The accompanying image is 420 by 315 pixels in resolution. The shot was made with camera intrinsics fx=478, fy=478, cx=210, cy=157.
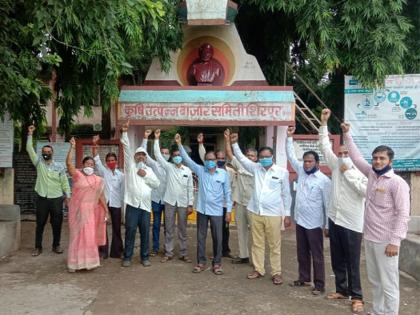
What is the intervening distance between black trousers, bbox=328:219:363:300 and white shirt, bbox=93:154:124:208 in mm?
3332

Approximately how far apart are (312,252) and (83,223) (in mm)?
3038

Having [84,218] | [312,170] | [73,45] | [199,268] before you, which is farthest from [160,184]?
[312,170]

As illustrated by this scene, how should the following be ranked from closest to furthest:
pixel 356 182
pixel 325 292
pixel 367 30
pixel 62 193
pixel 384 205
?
pixel 384 205 → pixel 356 182 → pixel 325 292 → pixel 62 193 → pixel 367 30

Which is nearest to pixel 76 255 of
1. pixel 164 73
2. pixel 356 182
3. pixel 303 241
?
pixel 303 241

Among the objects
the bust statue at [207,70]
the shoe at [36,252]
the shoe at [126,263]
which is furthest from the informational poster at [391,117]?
the shoe at [36,252]

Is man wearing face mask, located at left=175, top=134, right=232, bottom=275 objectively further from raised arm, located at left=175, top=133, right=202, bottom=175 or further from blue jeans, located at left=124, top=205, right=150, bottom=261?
blue jeans, located at left=124, top=205, right=150, bottom=261

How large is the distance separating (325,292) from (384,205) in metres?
Answer: 1.68

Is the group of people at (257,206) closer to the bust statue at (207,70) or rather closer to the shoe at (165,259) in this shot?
the shoe at (165,259)

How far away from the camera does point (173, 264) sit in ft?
22.6

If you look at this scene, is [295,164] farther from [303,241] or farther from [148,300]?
[148,300]

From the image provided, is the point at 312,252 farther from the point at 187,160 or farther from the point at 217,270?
the point at 187,160

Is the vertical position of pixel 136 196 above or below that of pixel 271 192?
below

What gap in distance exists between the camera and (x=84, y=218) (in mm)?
6465

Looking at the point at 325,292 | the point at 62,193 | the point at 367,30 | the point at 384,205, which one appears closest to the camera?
the point at 384,205
